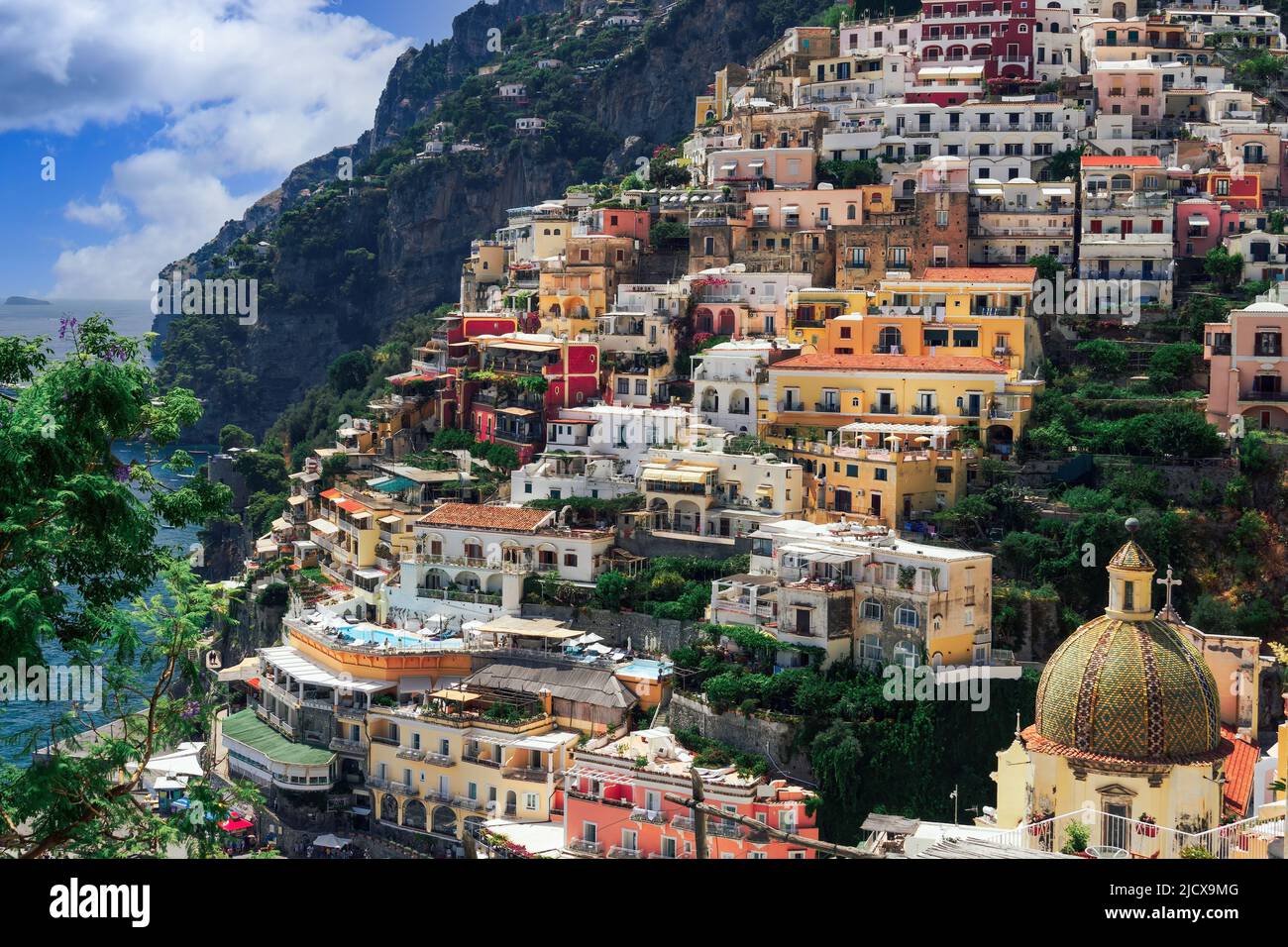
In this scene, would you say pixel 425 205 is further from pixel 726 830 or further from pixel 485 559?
pixel 726 830

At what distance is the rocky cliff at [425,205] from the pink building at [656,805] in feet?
187

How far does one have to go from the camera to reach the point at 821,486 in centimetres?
4184

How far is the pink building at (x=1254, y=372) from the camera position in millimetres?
41719

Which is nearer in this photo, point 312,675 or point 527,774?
point 527,774

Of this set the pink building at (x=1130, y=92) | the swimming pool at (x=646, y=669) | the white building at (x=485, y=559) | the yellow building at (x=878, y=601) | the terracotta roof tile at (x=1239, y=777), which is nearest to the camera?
the terracotta roof tile at (x=1239, y=777)

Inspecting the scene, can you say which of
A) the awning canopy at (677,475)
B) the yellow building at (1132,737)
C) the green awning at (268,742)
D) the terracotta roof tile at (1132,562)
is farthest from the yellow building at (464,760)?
the terracotta roof tile at (1132,562)

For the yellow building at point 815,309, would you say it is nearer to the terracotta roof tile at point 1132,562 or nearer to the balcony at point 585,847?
the balcony at point 585,847

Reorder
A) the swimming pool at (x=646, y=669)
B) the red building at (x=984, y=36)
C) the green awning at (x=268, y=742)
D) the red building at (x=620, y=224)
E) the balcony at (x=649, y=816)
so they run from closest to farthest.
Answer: the balcony at (x=649, y=816), the swimming pool at (x=646, y=669), the green awning at (x=268, y=742), the red building at (x=620, y=224), the red building at (x=984, y=36)

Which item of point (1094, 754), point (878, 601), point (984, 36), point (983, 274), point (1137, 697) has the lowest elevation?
point (878, 601)

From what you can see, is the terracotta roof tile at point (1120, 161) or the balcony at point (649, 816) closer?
the balcony at point (649, 816)

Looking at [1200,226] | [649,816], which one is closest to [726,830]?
[649,816]

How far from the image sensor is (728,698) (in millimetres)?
35438

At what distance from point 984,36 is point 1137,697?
46618mm
